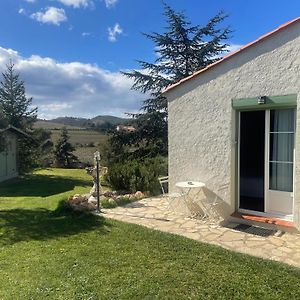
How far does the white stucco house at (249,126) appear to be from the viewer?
27.1 ft

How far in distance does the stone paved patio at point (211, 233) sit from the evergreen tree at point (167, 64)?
11.9m

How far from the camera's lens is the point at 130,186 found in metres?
15.0

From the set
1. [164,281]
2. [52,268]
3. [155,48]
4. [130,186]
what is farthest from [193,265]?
[155,48]

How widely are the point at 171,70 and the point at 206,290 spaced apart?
19617 mm

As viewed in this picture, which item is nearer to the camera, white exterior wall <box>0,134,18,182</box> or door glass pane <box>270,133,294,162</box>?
door glass pane <box>270,133,294,162</box>

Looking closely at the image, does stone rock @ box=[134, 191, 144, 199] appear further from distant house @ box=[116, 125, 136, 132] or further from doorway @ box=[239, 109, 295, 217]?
distant house @ box=[116, 125, 136, 132]

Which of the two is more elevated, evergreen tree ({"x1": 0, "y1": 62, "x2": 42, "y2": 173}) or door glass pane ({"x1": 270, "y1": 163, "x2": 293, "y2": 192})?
evergreen tree ({"x1": 0, "y1": 62, "x2": 42, "y2": 173})

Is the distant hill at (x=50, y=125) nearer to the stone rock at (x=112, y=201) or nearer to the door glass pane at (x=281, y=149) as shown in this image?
the stone rock at (x=112, y=201)

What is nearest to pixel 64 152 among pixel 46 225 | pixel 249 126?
pixel 46 225

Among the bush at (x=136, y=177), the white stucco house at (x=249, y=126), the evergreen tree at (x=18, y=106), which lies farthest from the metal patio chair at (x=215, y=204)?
the evergreen tree at (x=18, y=106)

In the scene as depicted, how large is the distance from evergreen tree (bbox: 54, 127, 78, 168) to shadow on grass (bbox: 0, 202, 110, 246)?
2692cm

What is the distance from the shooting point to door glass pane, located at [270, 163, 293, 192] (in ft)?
28.3

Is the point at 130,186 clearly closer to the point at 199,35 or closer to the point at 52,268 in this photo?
the point at 52,268

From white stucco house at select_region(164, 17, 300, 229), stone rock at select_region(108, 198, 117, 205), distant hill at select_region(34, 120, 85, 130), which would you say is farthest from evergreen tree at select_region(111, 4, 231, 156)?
distant hill at select_region(34, 120, 85, 130)
